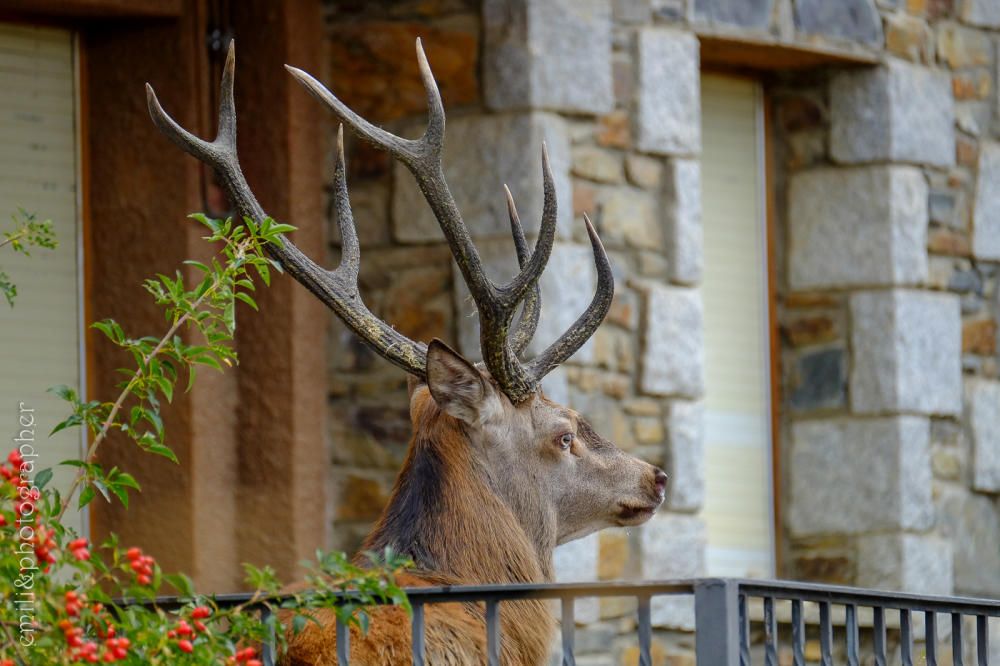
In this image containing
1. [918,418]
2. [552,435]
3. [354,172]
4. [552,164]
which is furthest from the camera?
[918,418]

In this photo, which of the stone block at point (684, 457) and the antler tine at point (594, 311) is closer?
the antler tine at point (594, 311)

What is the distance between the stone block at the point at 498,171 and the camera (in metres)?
5.74

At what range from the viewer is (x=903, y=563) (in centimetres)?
662

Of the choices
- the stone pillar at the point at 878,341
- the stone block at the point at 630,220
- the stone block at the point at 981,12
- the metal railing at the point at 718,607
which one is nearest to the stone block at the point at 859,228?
the stone pillar at the point at 878,341

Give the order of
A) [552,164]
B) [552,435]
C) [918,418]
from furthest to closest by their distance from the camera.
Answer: [918,418] → [552,164] → [552,435]

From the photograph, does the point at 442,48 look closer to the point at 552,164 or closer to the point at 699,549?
the point at 552,164

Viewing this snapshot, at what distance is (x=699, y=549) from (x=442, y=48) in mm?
1830

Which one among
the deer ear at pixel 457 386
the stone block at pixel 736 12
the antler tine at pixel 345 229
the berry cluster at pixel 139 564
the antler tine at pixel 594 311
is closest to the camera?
the berry cluster at pixel 139 564

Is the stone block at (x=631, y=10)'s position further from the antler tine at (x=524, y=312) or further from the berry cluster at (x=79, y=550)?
the berry cluster at (x=79, y=550)

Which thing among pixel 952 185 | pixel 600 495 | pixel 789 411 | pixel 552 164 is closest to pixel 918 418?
pixel 789 411

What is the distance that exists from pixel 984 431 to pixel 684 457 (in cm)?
163

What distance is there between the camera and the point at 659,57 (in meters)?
6.08

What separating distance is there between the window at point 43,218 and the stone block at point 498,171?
43.8 inches

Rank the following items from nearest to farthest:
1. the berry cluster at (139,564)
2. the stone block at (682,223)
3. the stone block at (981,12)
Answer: the berry cluster at (139,564)
the stone block at (682,223)
the stone block at (981,12)
